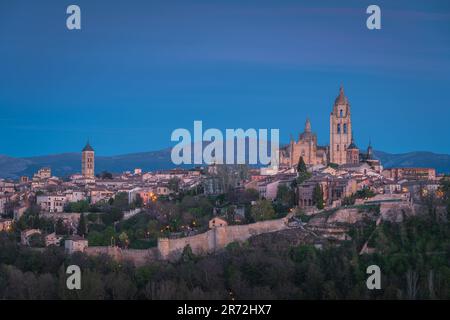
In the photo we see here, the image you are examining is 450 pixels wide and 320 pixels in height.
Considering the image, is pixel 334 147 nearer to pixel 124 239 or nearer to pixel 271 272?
pixel 124 239

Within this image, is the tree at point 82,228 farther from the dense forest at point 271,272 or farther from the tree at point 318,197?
the tree at point 318,197

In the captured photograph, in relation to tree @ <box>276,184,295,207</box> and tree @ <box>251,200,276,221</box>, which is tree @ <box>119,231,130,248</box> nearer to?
tree @ <box>251,200,276,221</box>

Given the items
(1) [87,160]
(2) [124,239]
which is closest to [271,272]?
(2) [124,239]

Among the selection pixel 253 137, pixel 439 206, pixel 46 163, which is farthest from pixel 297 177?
pixel 46 163

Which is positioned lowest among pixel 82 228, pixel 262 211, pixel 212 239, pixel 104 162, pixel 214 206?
pixel 212 239

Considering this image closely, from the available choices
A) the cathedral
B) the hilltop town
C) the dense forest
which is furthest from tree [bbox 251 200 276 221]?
the cathedral

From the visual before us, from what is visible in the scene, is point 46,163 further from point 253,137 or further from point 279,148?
point 253,137
